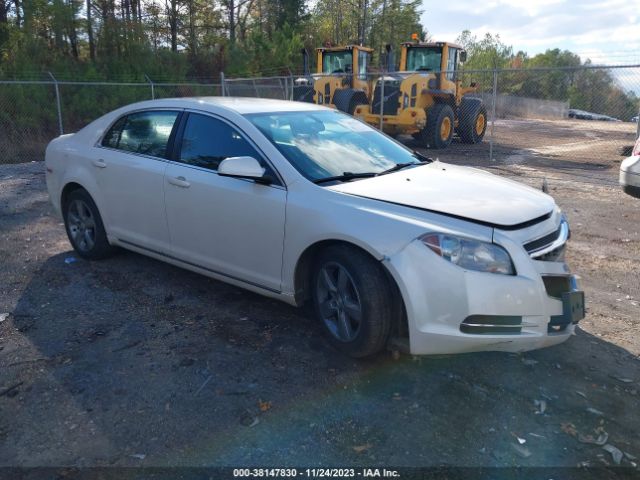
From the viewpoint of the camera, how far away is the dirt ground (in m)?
2.74

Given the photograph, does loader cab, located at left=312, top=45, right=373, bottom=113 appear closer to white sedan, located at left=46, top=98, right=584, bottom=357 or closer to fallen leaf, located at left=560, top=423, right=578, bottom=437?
white sedan, located at left=46, top=98, right=584, bottom=357

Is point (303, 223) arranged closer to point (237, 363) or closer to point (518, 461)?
point (237, 363)

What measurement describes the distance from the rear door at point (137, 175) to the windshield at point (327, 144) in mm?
969

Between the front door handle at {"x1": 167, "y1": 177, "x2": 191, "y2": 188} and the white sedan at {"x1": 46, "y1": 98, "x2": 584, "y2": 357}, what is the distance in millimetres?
15

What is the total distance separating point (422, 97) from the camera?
15.7 metres

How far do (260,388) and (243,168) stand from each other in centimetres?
141

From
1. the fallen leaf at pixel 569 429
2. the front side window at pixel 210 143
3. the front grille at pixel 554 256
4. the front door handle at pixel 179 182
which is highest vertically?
the front side window at pixel 210 143

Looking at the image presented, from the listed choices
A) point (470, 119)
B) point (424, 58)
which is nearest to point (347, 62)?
point (424, 58)

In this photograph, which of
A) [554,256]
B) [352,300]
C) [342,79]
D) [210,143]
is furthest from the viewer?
[342,79]

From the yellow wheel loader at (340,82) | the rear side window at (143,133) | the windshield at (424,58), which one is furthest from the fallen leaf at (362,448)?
the windshield at (424,58)

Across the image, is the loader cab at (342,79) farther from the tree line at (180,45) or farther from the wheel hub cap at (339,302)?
the wheel hub cap at (339,302)

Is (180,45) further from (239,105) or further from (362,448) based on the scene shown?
(362,448)

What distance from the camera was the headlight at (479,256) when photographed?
9.93 feet

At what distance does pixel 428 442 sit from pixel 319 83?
1517 centimetres
